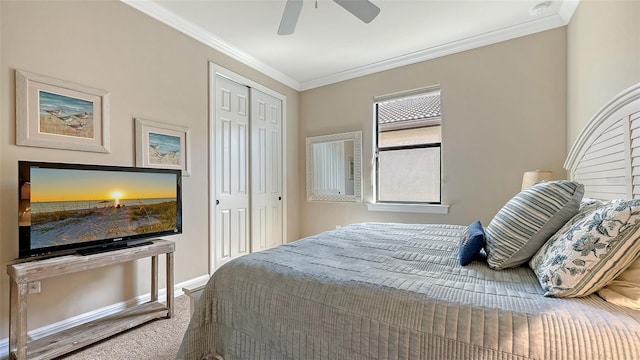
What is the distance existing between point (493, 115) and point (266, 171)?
2.86m

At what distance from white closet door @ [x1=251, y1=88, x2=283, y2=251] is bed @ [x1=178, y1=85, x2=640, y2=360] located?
7.40ft

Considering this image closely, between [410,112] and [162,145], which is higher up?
[410,112]

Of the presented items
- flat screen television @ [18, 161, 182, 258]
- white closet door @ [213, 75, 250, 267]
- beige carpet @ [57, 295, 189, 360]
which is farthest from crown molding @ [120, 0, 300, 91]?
beige carpet @ [57, 295, 189, 360]

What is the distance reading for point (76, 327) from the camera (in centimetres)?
188

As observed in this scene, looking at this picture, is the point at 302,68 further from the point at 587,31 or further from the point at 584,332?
the point at 584,332

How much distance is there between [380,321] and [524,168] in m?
2.81

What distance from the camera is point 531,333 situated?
0.75 m

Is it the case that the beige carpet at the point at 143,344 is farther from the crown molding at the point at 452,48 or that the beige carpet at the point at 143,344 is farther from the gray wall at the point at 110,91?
the crown molding at the point at 452,48

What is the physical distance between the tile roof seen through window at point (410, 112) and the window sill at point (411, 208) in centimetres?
103

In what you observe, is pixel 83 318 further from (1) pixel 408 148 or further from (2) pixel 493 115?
(2) pixel 493 115

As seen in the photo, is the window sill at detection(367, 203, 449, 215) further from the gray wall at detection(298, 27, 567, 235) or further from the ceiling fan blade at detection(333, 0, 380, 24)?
the ceiling fan blade at detection(333, 0, 380, 24)

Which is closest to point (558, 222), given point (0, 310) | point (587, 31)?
point (587, 31)

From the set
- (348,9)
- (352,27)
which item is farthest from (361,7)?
(352,27)

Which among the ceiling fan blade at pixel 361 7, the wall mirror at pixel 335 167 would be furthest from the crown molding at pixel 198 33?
the ceiling fan blade at pixel 361 7
